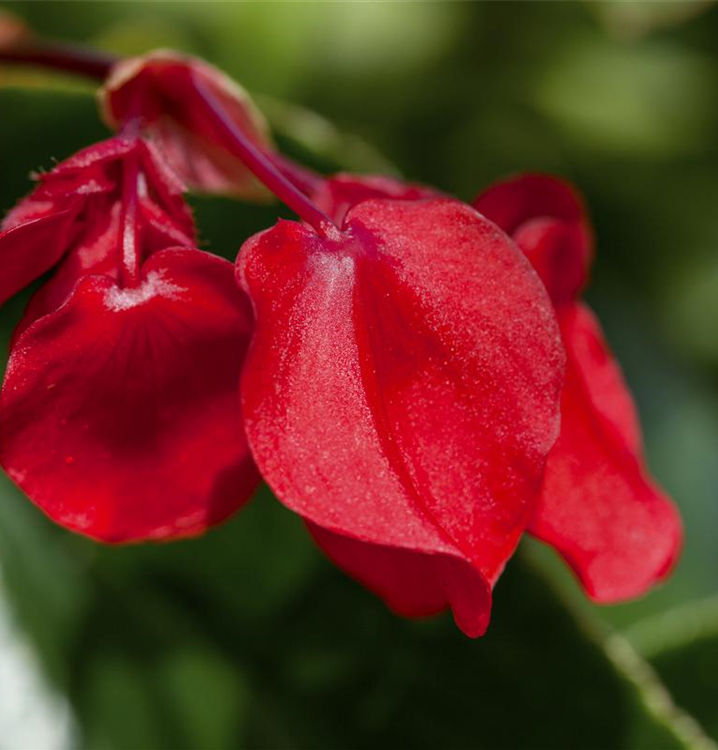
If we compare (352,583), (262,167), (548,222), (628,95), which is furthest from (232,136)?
(628,95)

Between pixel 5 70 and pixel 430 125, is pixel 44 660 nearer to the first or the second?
pixel 5 70

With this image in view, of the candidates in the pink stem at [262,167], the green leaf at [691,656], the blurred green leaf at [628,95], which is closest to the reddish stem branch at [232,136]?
the pink stem at [262,167]

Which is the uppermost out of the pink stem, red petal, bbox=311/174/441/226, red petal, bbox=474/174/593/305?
the pink stem

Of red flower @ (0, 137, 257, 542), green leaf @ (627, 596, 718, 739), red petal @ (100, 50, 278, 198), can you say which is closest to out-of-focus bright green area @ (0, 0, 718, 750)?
green leaf @ (627, 596, 718, 739)

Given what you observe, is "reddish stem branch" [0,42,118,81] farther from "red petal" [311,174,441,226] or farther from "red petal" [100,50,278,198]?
"red petal" [311,174,441,226]

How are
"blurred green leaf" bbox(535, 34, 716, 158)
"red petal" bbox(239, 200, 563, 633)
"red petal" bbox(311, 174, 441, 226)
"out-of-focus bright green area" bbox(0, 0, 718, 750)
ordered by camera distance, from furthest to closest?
"blurred green leaf" bbox(535, 34, 716, 158) < "out-of-focus bright green area" bbox(0, 0, 718, 750) < "red petal" bbox(311, 174, 441, 226) < "red petal" bbox(239, 200, 563, 633)

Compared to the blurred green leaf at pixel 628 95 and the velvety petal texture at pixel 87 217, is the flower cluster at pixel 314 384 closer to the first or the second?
the velvety petal texture at pixel 87 217

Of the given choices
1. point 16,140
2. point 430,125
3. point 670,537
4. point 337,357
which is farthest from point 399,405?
point 430,125
